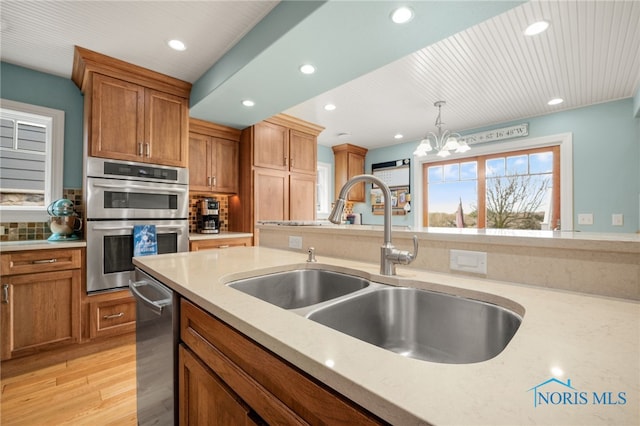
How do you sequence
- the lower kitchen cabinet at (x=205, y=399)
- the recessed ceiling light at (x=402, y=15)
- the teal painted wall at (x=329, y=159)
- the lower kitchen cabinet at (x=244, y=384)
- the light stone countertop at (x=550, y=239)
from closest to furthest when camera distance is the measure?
the lower kitchen cabinet at (x=244, y=384) → the lower kitchen cabinet at (x=205, y=399) → the light stone countertop at (x=550, y=239) → the recessed ceiling light at (x=402, y=15) → the teal painted wall at (x=329, y=159)

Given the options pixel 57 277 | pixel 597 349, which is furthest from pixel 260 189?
pixel 597 349

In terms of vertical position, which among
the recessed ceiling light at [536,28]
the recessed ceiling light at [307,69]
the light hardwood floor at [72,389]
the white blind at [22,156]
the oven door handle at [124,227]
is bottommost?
the light hardwood floor at [72,389]

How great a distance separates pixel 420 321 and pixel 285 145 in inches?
124

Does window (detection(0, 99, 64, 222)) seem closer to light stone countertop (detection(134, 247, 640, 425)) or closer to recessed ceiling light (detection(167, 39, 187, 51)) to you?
recessed ceiling light (detection(167, 39, 187, 51))

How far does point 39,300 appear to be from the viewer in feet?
6.91

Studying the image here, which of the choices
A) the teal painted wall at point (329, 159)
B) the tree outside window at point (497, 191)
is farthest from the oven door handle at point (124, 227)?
the tree outside window at point (497, 191)

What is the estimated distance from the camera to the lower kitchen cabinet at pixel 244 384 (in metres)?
0.46

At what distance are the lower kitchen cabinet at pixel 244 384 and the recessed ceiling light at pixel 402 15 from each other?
1.75 m

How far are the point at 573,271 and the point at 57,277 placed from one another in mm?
3075

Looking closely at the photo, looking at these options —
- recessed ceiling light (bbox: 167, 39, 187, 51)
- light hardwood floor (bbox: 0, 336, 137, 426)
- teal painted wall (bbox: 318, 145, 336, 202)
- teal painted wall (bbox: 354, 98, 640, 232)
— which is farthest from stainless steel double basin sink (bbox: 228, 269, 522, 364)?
teal painted wall (bbox: 318, 145, 336, 202)

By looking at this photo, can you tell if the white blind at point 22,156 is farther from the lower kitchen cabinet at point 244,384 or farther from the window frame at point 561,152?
the window frame at point 561,152

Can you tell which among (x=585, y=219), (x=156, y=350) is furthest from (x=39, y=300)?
(x=585, y=219)

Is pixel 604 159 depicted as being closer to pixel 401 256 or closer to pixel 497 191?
pixel 497 191

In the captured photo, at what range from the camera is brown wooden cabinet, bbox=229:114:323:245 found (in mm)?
3443
